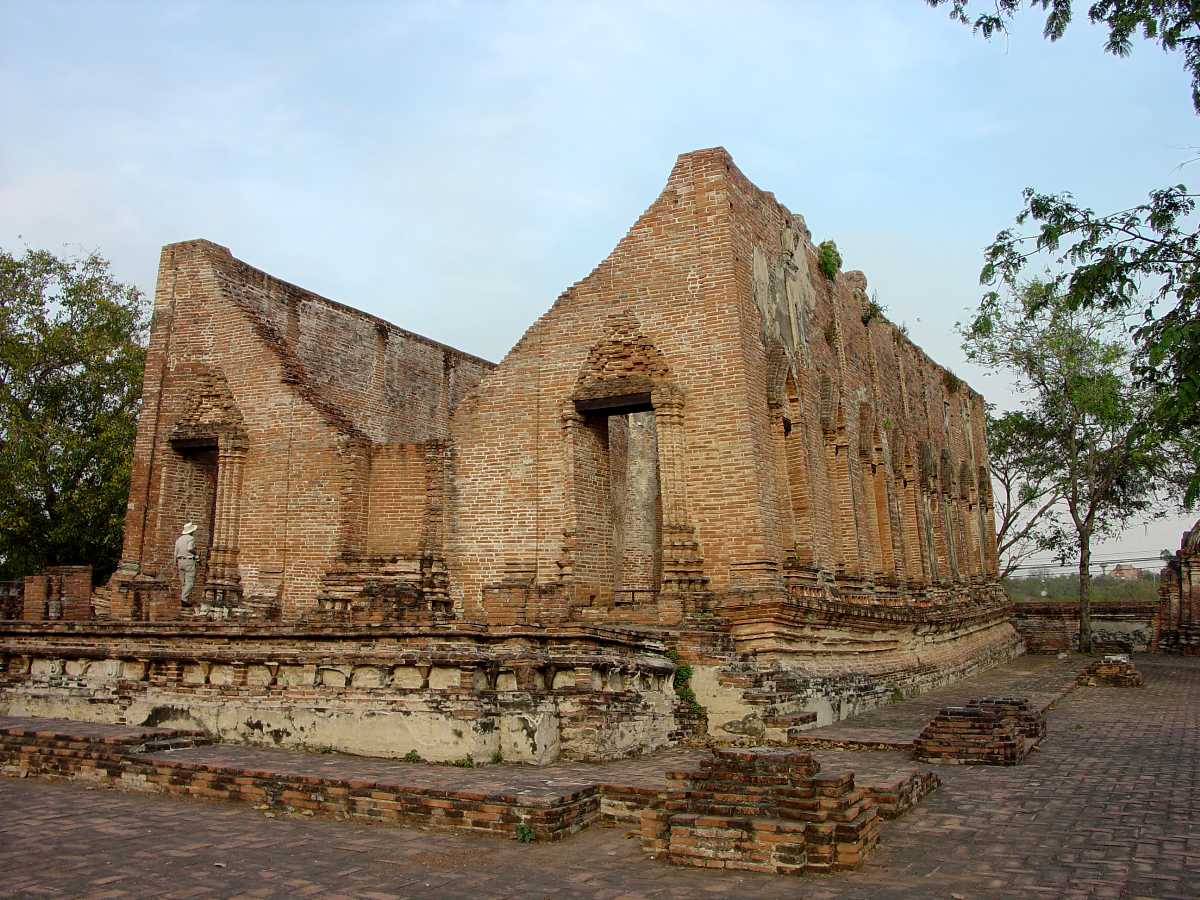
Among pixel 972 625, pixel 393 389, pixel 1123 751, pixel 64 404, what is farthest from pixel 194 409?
→ pixel 972 625

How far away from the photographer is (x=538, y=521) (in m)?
12.5

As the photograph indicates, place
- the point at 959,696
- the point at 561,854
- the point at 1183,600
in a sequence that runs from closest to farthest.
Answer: the point at 561,854, the point at 959,696, the point at 1183,600

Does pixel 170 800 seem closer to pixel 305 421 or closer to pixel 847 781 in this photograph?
pixel 847 781

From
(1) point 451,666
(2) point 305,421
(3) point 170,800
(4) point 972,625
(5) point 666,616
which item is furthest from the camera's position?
(4) point 972,625

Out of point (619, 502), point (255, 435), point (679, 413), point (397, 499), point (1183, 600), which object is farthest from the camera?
point (1183, 600)

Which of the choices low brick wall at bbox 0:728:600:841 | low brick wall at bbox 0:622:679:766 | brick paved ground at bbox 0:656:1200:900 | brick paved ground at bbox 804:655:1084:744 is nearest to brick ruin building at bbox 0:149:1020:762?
low brick wall at bbox 0:622:679:766

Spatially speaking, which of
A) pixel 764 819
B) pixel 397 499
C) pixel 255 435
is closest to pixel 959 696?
pixel 397 499

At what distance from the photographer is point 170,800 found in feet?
22.6

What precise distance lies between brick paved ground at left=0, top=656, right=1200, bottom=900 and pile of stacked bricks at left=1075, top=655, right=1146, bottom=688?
9.98m

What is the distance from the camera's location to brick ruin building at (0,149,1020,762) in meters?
8.38

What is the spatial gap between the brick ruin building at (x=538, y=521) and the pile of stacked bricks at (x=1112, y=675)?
2.25m

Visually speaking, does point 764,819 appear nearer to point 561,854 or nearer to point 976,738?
point 561,854

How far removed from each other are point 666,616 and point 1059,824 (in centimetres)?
552

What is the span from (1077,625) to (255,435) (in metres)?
22.9
